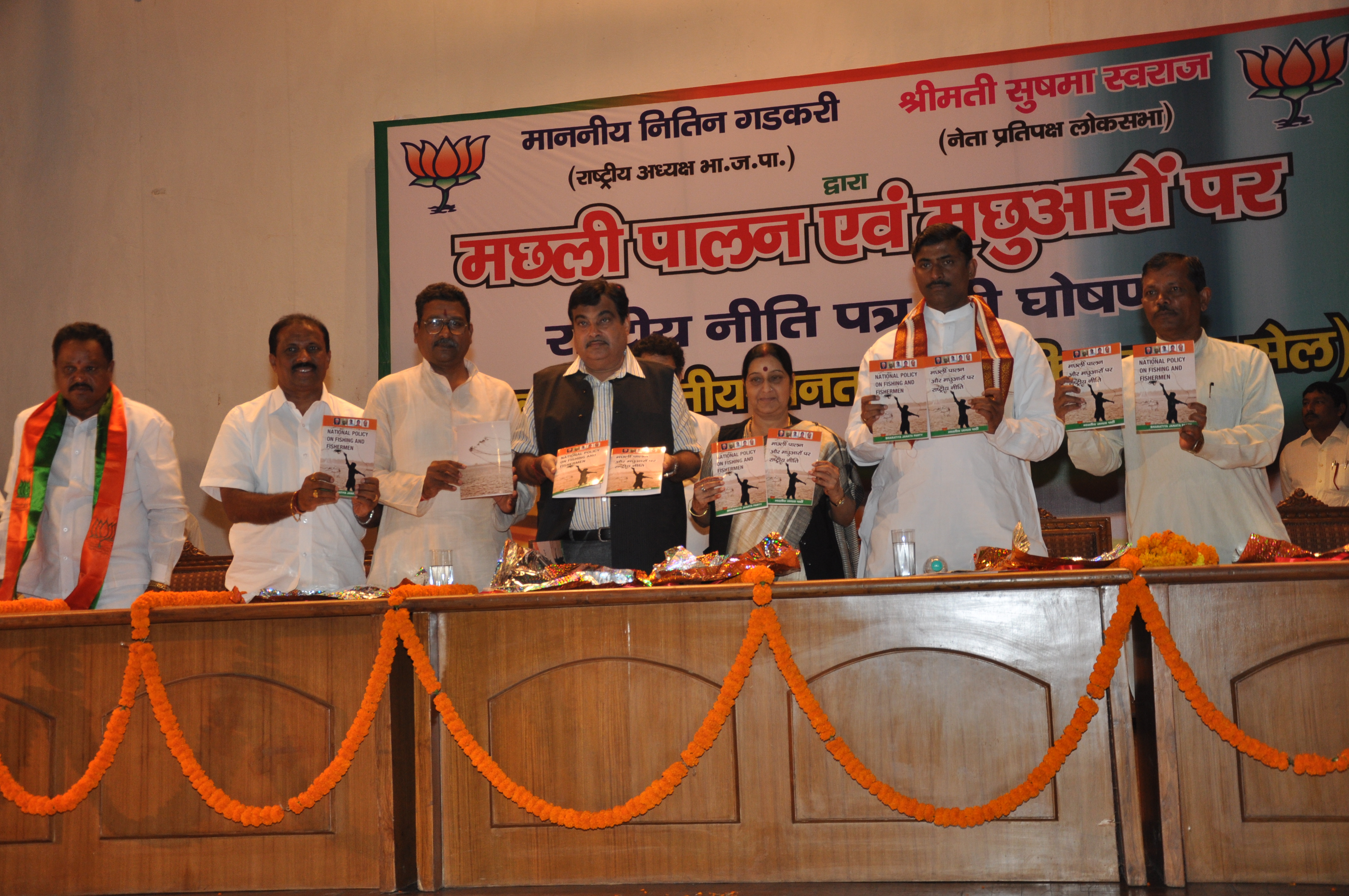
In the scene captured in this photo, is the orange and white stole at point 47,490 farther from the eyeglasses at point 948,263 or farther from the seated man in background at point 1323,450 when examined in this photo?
the seated man in background at point 1323,450

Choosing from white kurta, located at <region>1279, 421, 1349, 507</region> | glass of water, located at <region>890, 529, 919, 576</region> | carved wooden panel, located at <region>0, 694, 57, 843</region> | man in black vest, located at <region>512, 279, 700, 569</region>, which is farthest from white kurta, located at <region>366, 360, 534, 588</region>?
white kurta, located at <region>1279, 421, 1349, 507</region>

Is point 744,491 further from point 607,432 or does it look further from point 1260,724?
point 1260,724

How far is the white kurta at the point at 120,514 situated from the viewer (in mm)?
3797

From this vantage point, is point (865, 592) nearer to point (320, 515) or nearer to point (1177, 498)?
point (1177, 498)

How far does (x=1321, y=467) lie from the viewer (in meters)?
5.02

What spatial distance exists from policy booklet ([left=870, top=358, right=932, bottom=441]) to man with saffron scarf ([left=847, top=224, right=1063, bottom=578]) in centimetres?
3

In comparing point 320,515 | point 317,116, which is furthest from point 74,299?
point 320,515

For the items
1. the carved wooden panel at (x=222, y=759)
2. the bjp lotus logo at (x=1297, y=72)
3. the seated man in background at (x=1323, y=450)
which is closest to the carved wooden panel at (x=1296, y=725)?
the carved wooden panel at (x=222, y=759)

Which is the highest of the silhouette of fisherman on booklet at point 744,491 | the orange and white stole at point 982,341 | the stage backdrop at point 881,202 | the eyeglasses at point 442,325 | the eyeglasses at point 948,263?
the stage backdrop at point 881,202

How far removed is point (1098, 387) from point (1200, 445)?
42 cm

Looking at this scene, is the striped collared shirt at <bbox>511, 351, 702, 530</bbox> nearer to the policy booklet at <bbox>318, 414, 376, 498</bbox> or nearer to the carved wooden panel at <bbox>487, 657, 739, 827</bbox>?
the policy booklet at <bbox>318, 414, 376, 498</bbox>

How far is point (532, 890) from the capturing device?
9.05 feet

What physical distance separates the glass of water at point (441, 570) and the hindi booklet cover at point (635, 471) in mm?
493

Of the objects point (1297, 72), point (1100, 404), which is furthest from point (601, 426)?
point (1297, 72)
